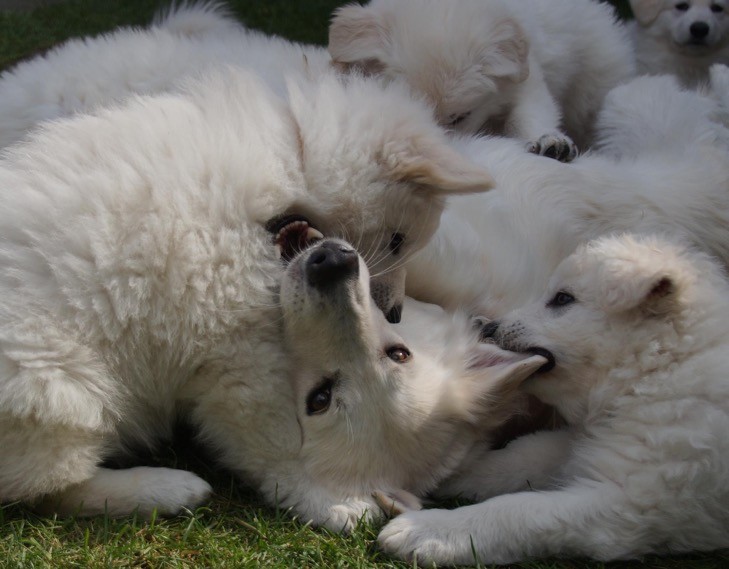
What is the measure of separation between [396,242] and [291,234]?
394 millimetres

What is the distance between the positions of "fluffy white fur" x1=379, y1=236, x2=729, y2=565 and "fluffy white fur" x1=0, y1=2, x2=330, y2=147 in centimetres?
155

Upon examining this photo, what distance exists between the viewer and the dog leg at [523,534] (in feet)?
8.05

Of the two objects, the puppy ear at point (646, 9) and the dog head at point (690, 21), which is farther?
the puppy ear at point (646, 9)

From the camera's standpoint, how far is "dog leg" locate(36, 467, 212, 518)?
2.65m

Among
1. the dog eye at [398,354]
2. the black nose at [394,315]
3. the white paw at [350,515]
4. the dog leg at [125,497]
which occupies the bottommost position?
the dog leg at [125,497]

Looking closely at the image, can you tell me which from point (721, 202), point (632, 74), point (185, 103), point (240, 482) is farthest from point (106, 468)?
point (632, 74)

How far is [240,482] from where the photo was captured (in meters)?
2.89

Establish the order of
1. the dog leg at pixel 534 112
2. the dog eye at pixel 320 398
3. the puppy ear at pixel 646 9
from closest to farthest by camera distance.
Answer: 1. the dog eye at pixel 320 398
2. the dog leg at pixel 534 112
3. the puppy ear at pixel 646 9

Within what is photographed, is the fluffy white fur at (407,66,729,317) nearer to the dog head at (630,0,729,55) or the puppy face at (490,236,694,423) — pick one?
the puppy face at (490,236,694,423)

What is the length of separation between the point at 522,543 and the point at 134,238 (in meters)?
1.38

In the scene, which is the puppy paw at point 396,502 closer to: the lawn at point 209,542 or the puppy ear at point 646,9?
the lawn at point 209,542

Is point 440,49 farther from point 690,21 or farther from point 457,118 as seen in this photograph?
point 690,21

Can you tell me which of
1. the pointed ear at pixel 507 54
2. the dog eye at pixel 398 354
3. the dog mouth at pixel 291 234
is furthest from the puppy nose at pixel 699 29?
the dog eye at pixel 398 354

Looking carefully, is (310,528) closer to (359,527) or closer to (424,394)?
(359,527)
